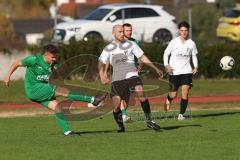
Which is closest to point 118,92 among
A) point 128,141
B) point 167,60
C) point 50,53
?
point 50,53

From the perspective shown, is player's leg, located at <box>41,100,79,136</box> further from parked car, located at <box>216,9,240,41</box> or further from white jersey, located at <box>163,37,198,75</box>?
parked car, located at <box>216,9,240,41</box>

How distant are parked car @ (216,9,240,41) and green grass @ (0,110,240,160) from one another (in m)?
19.2

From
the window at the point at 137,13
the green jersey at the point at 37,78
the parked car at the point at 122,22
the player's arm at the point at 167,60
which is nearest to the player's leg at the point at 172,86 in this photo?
the player's arm at the point at 167,60

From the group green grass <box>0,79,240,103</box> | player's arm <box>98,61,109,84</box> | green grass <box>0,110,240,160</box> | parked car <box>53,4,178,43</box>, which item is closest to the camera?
green grass <box>0,110,240,160</box>

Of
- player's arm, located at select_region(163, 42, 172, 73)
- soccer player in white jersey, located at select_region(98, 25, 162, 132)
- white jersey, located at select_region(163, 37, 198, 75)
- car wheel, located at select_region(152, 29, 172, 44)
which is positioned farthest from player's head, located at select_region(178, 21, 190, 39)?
car wheel, located at select_region(152, 29, 172, 44)

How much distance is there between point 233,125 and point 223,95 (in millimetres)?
11351

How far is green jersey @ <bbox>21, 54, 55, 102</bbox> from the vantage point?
14.8 meters

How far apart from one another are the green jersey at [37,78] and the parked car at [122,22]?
20543mm

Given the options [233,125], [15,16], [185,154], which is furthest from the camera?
[15,16]

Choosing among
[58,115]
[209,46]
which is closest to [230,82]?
[209,46]

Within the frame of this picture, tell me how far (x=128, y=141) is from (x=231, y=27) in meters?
24.8

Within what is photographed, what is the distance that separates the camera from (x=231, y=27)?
125ft

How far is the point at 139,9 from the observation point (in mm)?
38031

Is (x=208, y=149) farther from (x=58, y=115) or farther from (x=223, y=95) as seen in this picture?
(x=223, y=95)
